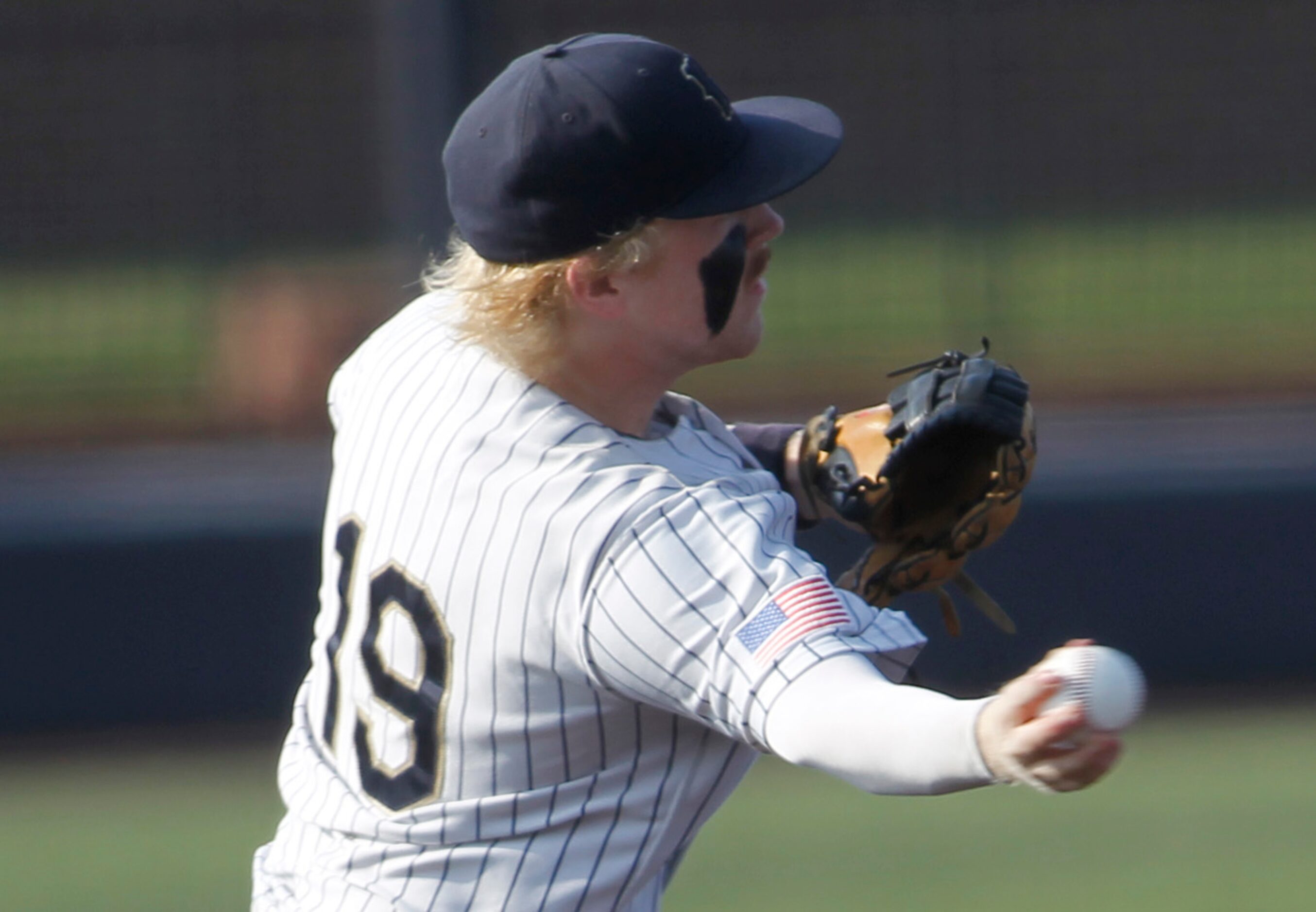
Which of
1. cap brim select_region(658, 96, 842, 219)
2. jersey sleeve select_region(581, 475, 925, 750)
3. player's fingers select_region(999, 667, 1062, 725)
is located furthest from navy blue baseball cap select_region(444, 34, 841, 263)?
player's fingers select_region(999, 667, 1062, 725)

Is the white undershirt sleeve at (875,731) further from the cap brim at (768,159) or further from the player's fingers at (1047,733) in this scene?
the cap brim at (768,159)

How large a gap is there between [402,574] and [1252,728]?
157 inches

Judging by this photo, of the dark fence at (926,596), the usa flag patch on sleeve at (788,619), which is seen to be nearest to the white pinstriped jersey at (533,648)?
the usa flag patch on sleeve at (788,619)

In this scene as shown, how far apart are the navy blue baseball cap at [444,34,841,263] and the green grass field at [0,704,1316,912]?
254cm

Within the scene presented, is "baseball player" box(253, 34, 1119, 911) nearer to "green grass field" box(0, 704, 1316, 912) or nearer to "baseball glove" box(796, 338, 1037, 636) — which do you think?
"baseball glove" box(796, 338, 1037, 636)

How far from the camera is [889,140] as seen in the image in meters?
6.45

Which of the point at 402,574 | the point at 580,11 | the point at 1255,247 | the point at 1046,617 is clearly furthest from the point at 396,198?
the point at 402,574

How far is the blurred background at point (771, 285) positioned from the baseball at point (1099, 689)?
4.34 metres

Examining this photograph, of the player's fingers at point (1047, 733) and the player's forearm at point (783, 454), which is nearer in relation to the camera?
the player's fingers at point (1047, 733)

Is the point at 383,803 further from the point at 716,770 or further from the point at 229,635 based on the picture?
the point at 229,635

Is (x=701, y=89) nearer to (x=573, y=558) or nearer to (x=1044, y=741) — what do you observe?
(x=573, y=558)

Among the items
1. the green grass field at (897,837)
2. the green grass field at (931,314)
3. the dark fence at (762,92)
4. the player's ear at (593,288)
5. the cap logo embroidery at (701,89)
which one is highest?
the cap logo embroidery at (701,89)

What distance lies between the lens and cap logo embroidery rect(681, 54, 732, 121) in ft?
6.06

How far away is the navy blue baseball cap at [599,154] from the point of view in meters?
1.79
